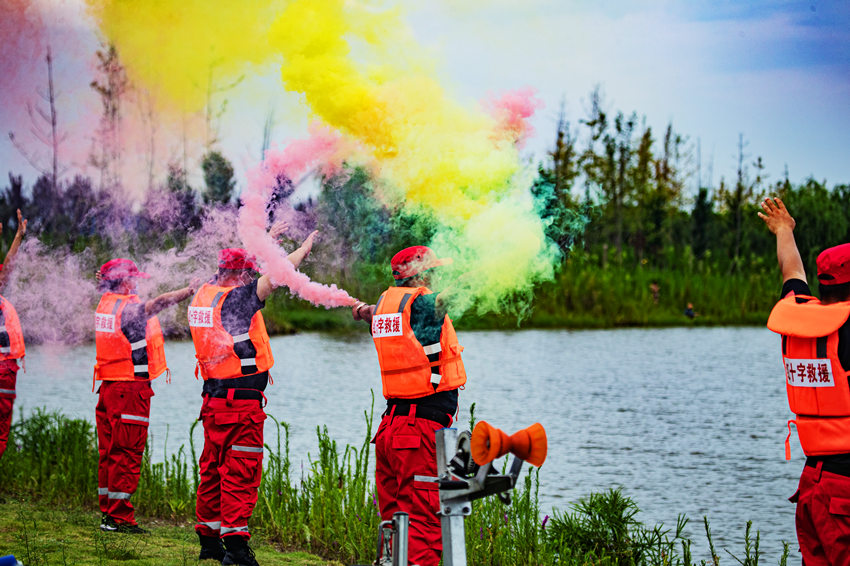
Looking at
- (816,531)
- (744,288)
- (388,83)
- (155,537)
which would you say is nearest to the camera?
(816,531)

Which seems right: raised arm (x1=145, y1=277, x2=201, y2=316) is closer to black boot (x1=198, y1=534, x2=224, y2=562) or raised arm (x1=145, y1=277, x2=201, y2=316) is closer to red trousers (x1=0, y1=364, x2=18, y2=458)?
black boot (x1=198, y1=534, x2=224, y2=562)

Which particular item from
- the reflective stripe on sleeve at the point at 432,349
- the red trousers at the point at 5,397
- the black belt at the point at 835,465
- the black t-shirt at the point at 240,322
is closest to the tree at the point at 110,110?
the black t-shirt at the point at 240,322

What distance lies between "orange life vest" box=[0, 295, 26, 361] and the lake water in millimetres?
2330

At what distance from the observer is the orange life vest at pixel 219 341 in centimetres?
629

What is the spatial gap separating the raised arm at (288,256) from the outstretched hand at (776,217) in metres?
2.77

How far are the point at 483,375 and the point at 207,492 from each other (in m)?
14.3

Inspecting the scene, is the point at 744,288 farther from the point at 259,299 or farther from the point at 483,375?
the point at 259,299

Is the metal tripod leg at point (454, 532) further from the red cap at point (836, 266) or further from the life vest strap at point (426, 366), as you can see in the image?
the red cap at point (836, 266)

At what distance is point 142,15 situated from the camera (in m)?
6.30

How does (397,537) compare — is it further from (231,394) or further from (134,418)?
(134,418)

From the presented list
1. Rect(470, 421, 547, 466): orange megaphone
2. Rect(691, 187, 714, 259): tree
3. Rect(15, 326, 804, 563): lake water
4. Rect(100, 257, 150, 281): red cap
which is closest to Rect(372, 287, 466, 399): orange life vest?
Rect(470, 421, 547, 466): orange megaphone

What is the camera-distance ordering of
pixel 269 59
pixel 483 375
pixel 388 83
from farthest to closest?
pixel 483 375 < pixel 269 59 < pixel 388 83

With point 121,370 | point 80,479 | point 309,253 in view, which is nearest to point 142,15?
point 309,253

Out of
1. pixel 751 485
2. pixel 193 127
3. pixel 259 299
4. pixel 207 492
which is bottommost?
pixel 751 485
